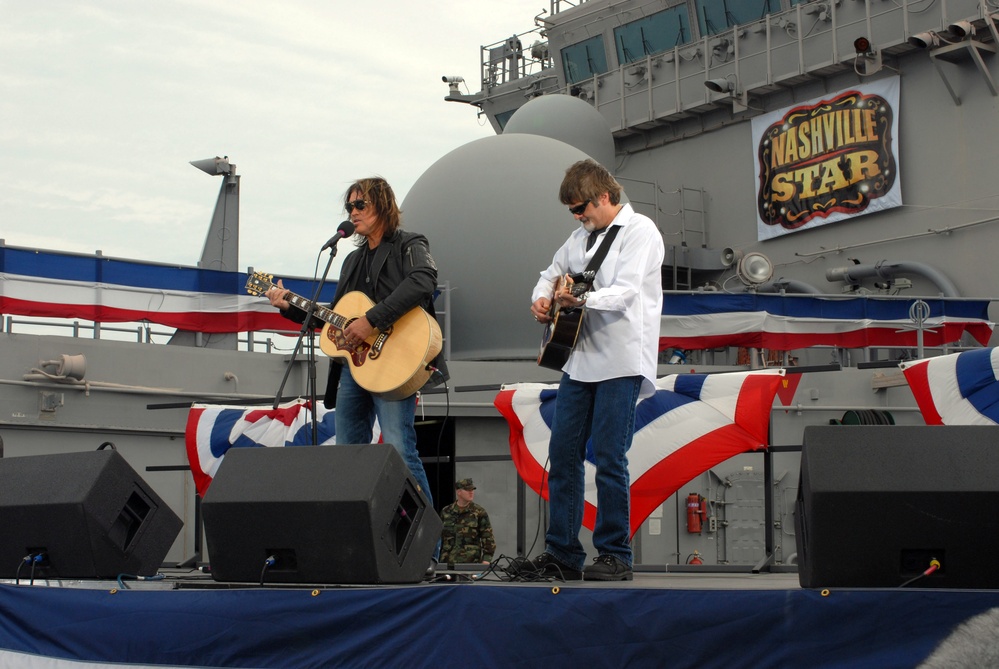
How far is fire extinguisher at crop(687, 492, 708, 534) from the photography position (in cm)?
1533

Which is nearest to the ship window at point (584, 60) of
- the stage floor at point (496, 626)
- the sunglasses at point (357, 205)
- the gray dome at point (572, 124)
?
the gray dome at point (572, 124)

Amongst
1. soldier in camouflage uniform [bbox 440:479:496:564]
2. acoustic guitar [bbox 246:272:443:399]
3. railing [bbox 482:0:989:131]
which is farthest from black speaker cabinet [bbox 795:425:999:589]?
railing [bbox 482:0:989:131]

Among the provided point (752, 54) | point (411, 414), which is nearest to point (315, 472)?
point (411, 414)

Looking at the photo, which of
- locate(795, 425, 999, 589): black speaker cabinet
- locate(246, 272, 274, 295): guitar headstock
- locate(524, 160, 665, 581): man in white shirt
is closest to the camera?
locate(795, 425, 999, 589): black speaker cabinet

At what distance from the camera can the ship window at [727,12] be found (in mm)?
19156

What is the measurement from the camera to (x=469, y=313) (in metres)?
15.0

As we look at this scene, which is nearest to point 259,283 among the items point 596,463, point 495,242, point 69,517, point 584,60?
point 69,517

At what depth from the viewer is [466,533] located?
9953mm

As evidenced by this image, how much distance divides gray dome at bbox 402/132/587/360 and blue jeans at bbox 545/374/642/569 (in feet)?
31.9

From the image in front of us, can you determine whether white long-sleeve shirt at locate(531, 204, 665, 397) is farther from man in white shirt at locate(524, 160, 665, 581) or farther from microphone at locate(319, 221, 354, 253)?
microphone at locate(319, 221, 354, 253)

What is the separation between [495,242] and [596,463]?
34.2 feet

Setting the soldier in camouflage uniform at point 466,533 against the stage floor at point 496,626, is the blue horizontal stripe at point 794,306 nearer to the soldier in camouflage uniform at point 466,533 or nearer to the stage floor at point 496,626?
the soldier in camouflage uniform at point 466,533

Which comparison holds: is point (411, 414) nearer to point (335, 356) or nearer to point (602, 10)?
point (335, 356)

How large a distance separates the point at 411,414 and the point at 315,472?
134cm
